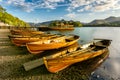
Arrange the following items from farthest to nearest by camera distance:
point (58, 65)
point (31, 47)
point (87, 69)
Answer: point (31, 47) → point (87, 69) → point (58, 65)

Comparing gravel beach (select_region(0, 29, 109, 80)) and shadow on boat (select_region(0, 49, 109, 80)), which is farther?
shadow on boat (select_region(0, 49, 109, 80))

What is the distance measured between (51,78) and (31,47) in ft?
19.1

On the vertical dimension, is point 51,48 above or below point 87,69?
above

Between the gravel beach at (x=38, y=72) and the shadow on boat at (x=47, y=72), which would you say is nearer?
the gravel beach at (x=38, y=72)

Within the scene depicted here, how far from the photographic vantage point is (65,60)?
32.6 ft

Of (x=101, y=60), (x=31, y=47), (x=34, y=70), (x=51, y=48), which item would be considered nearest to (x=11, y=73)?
(x=34, y=70)

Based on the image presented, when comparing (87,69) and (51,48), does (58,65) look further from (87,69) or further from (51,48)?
(51,48)

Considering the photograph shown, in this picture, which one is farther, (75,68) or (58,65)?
(75,68)

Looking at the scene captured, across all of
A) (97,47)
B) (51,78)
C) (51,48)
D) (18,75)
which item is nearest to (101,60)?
(97,47)

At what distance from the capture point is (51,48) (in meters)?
16.0

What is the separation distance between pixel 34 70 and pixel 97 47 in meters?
8.67

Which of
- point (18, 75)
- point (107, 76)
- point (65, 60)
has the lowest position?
point (107, 76)

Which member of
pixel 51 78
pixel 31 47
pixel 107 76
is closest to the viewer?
pixel 51 78

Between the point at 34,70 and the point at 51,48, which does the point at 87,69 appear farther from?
the point at 51,48
